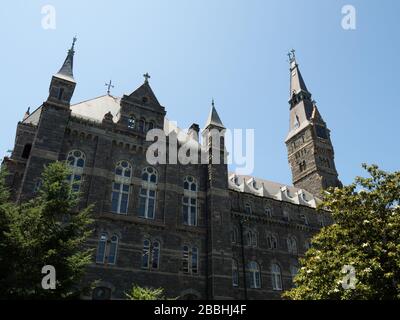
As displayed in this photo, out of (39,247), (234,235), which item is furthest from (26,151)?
(234,235)

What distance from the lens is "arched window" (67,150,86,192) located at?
2569 cm

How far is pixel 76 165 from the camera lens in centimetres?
2617

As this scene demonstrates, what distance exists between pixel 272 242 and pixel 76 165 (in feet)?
70.7

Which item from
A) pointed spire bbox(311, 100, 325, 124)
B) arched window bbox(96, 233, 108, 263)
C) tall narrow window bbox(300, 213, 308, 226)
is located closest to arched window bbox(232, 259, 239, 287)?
tall narrow window bbox(300, 213, 308, 226)

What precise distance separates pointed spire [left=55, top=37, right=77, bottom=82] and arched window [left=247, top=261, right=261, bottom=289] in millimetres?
23235

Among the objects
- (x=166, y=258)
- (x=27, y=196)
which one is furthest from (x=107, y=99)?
(x=166, y=258)

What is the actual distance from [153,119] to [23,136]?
1076cm

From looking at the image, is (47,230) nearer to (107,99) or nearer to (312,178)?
(107,99)

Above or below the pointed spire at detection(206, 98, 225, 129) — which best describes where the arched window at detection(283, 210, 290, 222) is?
below

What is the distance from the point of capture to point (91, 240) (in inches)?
942

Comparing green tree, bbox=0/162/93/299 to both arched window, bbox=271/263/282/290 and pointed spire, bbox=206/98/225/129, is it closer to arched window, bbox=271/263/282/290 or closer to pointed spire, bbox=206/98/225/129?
pointed spire, bbox=206/98/225/129

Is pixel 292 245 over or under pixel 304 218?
under

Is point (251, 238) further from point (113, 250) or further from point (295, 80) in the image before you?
point (295, 80)

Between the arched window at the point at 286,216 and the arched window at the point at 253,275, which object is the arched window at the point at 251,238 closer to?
the arched window at the point at 253,275
